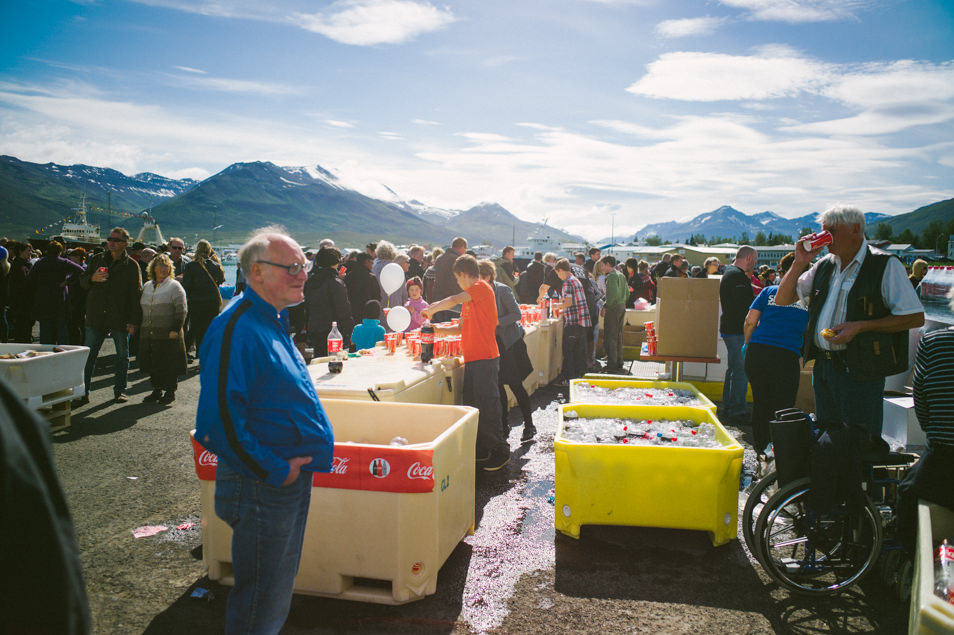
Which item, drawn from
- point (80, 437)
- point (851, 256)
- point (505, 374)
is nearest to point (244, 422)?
point (851, 256)

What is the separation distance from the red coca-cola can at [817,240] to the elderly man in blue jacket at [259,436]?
3.16 m

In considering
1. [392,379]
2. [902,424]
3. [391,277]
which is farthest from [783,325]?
[391,277]

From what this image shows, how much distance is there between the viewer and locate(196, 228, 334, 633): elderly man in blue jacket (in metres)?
2.13

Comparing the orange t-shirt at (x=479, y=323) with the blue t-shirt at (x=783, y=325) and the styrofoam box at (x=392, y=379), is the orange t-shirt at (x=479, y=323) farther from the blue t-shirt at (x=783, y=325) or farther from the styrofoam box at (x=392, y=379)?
the blue t-shirt at (x=783, y=325)

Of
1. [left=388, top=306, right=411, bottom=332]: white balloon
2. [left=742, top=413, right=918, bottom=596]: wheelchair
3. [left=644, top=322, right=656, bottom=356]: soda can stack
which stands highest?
[left=388, top=306, right=411, bottom=332]: white balloon

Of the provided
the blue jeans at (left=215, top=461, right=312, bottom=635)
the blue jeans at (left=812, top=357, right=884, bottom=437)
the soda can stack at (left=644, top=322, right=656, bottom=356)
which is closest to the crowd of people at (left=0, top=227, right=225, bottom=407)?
the blue jeans at (left=215, top=461, right=312, bottom=635)

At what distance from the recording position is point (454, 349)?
583 cm

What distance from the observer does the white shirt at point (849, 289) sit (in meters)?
3.41

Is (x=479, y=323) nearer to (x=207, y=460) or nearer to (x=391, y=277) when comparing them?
(x=207, y=460)

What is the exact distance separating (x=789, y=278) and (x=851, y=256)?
0.45 m

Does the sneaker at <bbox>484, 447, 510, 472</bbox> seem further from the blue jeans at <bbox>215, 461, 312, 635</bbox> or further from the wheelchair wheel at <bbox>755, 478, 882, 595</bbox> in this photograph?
the blue jeans at <bbox>215, 461, 312, 635</bbox>

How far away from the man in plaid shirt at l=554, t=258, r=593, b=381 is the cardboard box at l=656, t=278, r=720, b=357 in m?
1.48

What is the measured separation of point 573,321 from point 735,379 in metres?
2.65

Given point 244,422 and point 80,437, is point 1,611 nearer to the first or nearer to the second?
point 244,422
